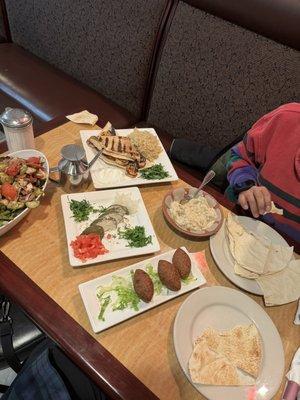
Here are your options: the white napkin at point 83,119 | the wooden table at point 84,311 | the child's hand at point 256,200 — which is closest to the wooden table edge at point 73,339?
the wooden table at point 84,311

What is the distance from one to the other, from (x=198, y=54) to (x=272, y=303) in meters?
1.53

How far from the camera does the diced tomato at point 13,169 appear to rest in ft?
3.89

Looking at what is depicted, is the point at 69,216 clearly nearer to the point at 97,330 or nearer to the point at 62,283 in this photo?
the point at 62,283

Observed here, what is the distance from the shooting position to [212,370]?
89 cm

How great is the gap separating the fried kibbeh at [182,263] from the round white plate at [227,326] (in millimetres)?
74

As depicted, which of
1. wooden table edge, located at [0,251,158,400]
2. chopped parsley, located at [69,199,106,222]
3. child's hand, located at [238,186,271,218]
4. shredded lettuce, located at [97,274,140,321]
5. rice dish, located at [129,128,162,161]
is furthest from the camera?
rice dish, located at [129,128,162,161]

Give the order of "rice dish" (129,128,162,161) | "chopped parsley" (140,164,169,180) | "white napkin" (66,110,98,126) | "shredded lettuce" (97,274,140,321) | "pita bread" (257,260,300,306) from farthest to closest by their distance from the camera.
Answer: "white napkin" (66,110,98,126) → "rice dish" (129,128,162,161) → "chopped parsley" (140,164,169,180) → "pita bread" (257,260,300,306) → "shredded lettuce" (97,274,140,321)

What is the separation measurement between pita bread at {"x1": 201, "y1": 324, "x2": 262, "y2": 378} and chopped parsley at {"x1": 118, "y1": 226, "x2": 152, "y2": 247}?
0.33 meters

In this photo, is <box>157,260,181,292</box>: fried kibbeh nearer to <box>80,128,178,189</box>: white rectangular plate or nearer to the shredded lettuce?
the shredded lettuce

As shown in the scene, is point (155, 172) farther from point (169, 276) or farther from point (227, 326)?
point (227, 326)

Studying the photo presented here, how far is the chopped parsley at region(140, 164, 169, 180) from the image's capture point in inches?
55.7

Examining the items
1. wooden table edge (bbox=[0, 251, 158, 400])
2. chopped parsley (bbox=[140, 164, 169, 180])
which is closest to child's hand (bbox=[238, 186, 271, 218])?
chopped parsley (bbox=[140, 164, 169, 180])

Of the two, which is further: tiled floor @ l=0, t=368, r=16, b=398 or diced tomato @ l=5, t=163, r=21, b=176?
tiled floor @ l=0, t=368, r=16, b=398

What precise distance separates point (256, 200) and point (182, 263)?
0.41m
